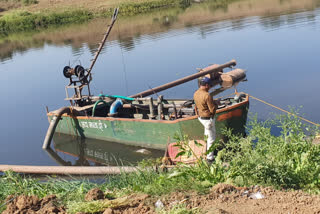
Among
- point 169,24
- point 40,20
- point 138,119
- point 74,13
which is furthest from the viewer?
point 74,13

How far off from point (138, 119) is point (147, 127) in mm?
397

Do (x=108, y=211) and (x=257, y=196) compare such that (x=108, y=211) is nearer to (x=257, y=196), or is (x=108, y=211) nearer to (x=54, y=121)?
(x=257, y=196)

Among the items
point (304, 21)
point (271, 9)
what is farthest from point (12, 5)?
point (304, 21)

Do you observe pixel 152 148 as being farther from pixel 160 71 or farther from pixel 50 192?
pixel 160 71

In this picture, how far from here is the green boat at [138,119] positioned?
36.8 feet

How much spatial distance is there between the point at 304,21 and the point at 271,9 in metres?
11.6

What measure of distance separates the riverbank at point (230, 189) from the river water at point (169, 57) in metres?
8.03

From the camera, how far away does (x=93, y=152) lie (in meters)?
14.4

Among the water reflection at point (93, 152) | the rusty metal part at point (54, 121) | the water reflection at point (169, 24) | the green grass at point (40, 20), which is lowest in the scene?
the water reflection at point (93, 152)

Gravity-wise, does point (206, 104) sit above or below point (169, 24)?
above

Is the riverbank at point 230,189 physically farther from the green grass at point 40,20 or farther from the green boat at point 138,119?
the green grass at point 40,20

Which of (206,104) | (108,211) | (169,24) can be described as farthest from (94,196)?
(169,24)

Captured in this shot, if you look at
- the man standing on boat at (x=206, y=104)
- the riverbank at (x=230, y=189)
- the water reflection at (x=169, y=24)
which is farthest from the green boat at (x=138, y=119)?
the water reflection at (x=169, y=24)

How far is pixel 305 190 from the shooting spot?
207 inches
